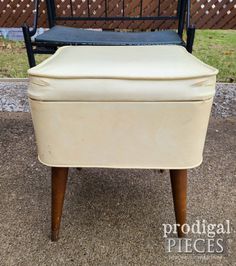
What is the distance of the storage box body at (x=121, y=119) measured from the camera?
832 millimetres

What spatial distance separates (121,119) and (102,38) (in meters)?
0.86

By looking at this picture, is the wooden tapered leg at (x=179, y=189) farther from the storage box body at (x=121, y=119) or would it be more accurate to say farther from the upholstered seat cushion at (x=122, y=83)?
the upholstered seat cushion at (x=122, y=83)

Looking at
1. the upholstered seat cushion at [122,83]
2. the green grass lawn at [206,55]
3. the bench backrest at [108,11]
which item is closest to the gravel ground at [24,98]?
the green grass lawn at [206,55]

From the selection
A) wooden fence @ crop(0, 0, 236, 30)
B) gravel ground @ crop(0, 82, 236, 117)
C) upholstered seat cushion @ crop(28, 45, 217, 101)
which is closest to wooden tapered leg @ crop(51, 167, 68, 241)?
upholstered seat cushion @ crop(28, 45, 217, 101)

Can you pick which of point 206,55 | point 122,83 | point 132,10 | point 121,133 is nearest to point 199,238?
point 121,133

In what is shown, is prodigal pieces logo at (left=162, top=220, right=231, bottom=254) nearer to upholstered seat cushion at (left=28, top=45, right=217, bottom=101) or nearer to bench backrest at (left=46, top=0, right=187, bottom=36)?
upholstered seat cushion at (left=28, top=45, right=217, bottom=101)

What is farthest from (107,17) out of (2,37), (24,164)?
(2,37)

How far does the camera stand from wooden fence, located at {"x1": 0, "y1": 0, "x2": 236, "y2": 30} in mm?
2143

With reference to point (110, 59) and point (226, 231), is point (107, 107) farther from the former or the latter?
point (226, 231)

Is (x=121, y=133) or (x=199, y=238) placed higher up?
(x=121, y=133)

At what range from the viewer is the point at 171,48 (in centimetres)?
118

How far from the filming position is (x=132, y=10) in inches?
86.1

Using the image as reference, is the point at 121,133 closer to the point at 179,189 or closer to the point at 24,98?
the point at 179,189

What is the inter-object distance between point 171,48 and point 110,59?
0.95ft
